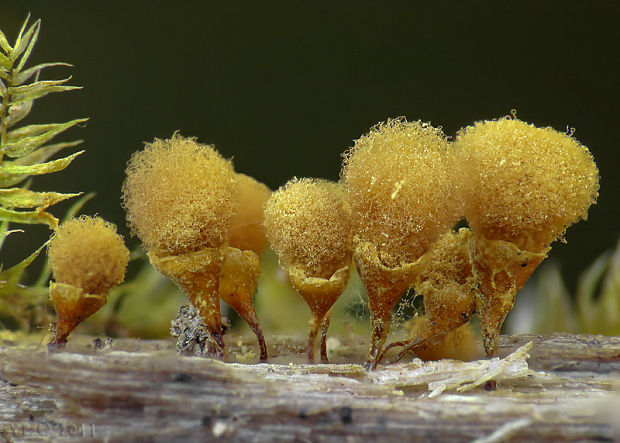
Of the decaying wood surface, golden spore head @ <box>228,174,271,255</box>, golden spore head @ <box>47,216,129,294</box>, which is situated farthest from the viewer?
golden spore head @ <box>228,174,271,255</box>

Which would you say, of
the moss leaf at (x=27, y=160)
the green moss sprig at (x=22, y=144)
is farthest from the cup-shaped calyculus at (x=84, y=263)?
the moss leaf at (x=27, y=160)

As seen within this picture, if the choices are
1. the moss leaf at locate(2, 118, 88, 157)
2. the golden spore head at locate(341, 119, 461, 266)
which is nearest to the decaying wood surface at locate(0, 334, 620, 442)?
the golden spore head at locate(341, 119, 461, 266)

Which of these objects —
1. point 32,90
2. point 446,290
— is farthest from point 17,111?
point 446,290

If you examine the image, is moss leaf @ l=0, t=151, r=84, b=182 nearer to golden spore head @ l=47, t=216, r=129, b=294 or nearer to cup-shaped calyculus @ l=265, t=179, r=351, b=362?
golden spore head @ l=47, t=216, r=129, b=294

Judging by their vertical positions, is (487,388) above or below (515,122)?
below

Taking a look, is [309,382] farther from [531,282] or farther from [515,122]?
[531,282]

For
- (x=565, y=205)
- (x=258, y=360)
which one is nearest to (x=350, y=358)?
(x=258, y=360)
